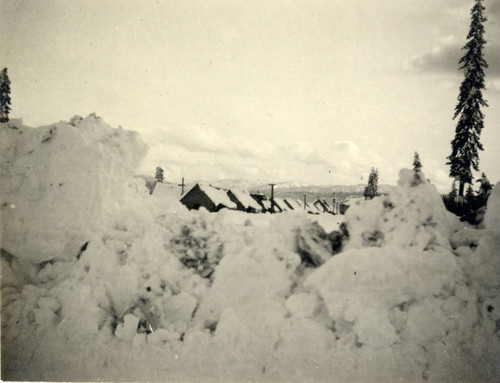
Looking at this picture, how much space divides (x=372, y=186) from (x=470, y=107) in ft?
4.27

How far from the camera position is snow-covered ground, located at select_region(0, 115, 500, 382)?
8.87ft

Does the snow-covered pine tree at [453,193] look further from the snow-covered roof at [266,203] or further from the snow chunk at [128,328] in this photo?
the snow-covered roof at [266,203]

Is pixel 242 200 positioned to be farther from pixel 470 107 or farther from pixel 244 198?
pixel 470 107

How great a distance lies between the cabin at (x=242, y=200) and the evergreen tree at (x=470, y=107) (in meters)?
17.2

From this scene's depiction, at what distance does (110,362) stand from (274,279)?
1.67m

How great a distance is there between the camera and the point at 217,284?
314 cm

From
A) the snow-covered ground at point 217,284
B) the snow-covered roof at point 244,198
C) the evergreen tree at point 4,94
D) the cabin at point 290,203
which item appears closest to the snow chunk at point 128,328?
the snow-covered ground at point 217,284

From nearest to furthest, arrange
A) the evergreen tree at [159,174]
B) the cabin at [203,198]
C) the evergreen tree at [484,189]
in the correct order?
the evergreen tree at [484,189] < the evergreen tree at [159,174] < the cabin at [203,198]

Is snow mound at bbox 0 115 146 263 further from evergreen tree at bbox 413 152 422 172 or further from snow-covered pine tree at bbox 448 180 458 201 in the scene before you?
snow-covered pine tree at bbox 448 180 458 201

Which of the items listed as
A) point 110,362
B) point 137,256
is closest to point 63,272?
point 137,256

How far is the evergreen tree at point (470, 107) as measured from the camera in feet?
10.6

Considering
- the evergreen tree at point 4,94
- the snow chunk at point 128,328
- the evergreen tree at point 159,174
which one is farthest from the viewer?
the evergreen tree at point 159,174

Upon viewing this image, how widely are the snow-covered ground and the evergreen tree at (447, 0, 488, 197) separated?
1.67ft

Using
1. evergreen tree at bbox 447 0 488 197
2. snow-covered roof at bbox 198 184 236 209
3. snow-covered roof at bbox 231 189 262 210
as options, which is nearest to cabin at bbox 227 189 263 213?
snow-covered roof at bbox 231 189 262 210
